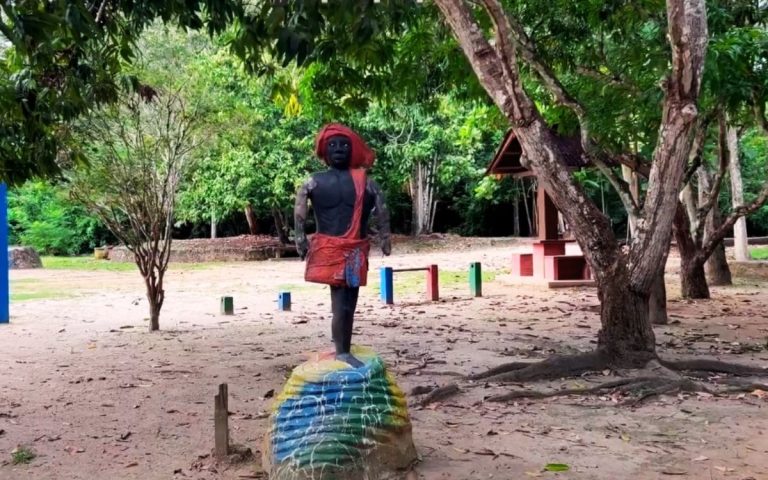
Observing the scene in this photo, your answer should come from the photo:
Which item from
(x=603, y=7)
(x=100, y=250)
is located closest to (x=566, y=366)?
(x=603, y=7)

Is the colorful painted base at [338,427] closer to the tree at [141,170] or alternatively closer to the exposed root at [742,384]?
the exposed root at [742,384]

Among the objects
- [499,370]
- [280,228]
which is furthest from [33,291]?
[499,370]

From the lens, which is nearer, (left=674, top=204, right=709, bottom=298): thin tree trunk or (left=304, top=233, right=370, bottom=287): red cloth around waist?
(left=304, top=233, right=370, bottom=287): red cloth around waist

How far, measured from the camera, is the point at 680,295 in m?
14.6

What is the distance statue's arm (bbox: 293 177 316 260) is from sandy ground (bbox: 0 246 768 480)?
5.25 ft

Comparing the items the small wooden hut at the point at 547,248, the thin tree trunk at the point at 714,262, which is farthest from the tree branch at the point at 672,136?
the thin tree trunk at the point at 714,262

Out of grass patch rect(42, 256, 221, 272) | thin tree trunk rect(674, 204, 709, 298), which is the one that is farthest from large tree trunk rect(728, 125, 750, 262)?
grass patch rect(42, 256, 221, 272)

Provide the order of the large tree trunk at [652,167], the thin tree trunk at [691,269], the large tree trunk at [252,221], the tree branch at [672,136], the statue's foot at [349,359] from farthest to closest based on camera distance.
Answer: the large tree trunk at [252,221] → the thin tree trunk at [691,269] → the large tree trunk at [652,167] → the tree branch at [672,136] → the statue's foot at [349,359]

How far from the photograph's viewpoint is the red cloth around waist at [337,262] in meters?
4.78

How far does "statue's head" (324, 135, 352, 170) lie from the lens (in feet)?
16.0

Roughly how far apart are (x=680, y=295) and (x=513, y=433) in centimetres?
1017

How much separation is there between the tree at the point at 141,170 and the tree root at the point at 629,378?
6.03m

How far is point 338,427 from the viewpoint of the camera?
175 inches

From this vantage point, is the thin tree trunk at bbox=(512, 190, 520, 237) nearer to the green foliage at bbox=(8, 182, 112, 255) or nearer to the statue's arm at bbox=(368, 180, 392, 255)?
the green foliage at bbox=(8, 182, 112, 255)
